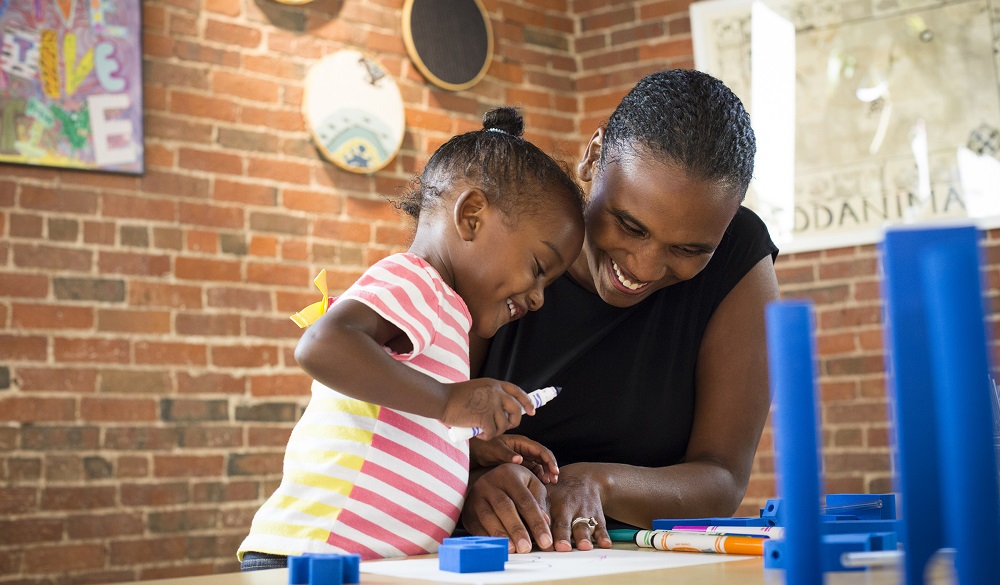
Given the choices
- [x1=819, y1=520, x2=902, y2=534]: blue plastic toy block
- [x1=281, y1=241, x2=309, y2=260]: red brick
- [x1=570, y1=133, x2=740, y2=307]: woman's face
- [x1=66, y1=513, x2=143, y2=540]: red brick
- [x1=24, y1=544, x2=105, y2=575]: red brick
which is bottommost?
[x1=24, y1=544, x2=105, y2=575]: red brick

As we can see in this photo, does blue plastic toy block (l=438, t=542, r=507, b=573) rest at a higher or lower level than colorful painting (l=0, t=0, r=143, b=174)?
lower

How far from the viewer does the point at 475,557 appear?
83cm

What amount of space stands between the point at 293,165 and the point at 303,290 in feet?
1.45

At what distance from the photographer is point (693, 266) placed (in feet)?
4.89

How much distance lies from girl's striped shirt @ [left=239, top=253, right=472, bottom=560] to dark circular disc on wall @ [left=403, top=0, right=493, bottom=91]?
2.97 metres

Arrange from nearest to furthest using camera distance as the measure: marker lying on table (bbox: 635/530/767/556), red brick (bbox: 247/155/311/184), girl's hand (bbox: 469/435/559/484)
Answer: marker lying on table (bbox: 635/530/767/556), girl's hand (bbox: 469/435/559/484), red brick (bbox: 247/155/311/184)

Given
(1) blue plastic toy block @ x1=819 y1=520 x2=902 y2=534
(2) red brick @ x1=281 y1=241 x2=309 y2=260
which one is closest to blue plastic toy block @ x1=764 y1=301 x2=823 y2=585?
(1) blue plastic toy block @ x1=819 y1=520 x2=902 y2=534

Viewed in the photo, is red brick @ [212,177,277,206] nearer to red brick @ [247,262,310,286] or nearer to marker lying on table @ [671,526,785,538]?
red brick @ [247,262,310,286]

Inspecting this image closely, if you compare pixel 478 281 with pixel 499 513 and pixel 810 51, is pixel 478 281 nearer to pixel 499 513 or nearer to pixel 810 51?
pixel 499 513

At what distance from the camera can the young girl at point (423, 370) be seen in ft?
3.53

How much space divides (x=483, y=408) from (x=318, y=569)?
0.38 meters

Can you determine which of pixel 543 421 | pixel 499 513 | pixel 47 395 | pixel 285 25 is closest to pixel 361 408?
pixel 499 513

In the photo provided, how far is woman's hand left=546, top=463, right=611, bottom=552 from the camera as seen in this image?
1.11 meters

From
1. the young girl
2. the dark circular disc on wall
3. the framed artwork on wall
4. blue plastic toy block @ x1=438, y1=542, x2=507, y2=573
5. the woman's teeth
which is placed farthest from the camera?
the dark circular disc on wall
